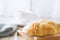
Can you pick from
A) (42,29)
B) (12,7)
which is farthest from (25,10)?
(42,29)

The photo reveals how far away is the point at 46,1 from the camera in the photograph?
958 millimetres

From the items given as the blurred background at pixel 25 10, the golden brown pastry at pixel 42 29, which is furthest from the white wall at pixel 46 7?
the golden brown pastry at pixel 42 29

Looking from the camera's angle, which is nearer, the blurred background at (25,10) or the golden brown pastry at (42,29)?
the golden brown pastry at (42,29)

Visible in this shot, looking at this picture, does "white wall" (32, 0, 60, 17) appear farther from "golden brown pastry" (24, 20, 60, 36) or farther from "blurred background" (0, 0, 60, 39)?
→ "golden brown pastry" (24, 20, 60, 36)

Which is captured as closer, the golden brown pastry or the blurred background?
the golden brown pastry

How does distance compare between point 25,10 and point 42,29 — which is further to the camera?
point 25,10

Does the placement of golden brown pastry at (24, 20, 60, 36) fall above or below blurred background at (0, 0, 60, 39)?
below

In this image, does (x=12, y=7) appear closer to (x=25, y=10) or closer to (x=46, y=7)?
(x=25, y=10)

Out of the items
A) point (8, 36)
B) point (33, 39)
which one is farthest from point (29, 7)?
point (33, 39)

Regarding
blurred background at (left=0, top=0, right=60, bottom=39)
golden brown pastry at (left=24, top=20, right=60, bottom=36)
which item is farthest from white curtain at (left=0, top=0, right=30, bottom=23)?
golden brown pastry at (left=24, top=20, right=60, bottom=36)

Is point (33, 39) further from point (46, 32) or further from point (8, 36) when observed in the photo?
point (8, 36)

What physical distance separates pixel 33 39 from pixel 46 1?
462 mm

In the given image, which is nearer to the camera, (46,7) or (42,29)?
(42,29)

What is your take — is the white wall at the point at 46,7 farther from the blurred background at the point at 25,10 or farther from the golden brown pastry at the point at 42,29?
the golden brown pastry at the point at 42,29
